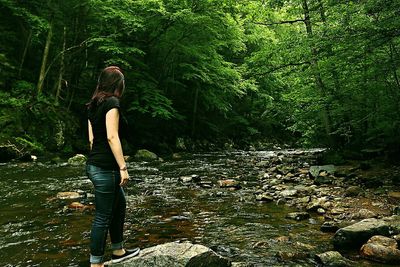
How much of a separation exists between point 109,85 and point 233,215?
3.88 metres

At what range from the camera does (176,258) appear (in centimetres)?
354

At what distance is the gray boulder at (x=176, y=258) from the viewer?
3.52 m

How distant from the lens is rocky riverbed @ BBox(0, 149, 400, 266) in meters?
4.44

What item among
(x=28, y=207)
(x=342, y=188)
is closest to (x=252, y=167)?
(x=342, y=188)

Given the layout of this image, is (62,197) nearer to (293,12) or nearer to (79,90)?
(293,12)

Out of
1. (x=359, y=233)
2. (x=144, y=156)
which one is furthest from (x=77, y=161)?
(x=359, y=233)

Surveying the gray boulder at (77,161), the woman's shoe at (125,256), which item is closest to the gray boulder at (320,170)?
the woman's shoe at (125,256)

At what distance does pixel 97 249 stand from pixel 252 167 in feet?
36.9

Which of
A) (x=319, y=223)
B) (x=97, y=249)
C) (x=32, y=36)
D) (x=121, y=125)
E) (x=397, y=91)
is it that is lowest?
(x=319, y=223)

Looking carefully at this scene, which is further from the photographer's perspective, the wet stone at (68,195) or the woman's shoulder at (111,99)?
the wet stone at (68,195)

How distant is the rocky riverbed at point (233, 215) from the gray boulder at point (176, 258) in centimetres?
8

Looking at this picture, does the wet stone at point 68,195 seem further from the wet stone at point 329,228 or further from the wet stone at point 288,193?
the wet stone at point 329,228

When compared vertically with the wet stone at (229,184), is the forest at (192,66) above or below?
above

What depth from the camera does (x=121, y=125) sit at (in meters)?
3.66
